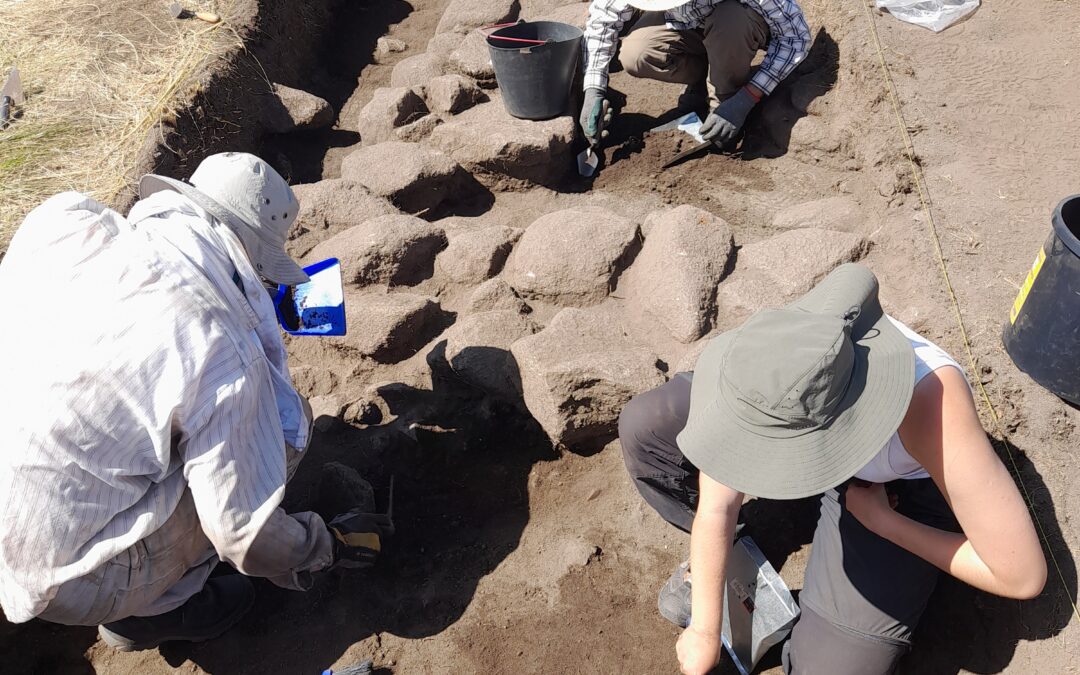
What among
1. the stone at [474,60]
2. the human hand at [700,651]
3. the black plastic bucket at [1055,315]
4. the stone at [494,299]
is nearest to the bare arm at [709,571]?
the human hand at [700,651]

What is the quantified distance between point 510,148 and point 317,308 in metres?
1.45

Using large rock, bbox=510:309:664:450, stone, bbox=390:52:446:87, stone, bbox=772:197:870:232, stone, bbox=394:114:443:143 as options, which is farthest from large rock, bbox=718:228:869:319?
stone, bbox=390:52:446:87

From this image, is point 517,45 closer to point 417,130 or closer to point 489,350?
point 417,130

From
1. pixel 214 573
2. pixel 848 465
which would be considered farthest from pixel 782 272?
pixel 214 573

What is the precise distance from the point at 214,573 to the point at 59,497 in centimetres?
75

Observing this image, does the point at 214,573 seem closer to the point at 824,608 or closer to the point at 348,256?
the point at 348,256

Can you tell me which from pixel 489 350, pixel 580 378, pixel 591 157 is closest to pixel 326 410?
pixel 489 350

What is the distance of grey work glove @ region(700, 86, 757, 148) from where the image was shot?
3480 millimetres

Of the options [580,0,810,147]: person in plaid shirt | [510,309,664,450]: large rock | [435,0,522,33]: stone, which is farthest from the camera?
[435,0,522,33]: stone

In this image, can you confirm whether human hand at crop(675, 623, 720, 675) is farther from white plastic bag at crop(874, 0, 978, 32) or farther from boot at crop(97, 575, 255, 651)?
white plastic bag at crop(874, 0, 978, 32)

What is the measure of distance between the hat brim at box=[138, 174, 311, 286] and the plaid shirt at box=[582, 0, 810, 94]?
6.88 ft

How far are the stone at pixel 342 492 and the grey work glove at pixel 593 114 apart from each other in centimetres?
208

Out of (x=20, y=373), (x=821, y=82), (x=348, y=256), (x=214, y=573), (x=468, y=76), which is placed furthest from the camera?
(x=468, y=76)

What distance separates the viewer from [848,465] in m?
1.28
